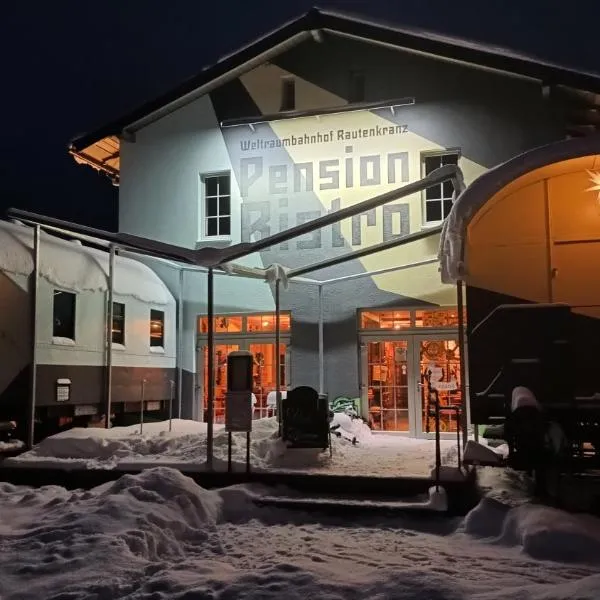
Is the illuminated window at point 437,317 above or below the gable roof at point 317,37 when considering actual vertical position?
below

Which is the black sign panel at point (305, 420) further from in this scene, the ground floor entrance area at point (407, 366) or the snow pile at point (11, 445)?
the ground floor entrance area at point (407, 366)

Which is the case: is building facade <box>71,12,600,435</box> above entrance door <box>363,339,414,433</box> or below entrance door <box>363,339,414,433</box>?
above

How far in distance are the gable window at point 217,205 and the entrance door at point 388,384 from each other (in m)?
4.35

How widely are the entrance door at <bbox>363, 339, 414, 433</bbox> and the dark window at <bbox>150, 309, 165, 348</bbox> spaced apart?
452 centimetres

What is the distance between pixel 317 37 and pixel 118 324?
7.65m

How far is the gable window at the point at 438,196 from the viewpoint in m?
14.6

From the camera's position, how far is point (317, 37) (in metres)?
15.4

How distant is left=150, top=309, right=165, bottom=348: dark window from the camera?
15.1 meters

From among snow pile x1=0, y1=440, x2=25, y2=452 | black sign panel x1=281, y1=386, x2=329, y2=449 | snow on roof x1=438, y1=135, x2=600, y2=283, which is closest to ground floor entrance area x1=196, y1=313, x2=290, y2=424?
snow pile x1=0, y1=440, x2=25, y2=452

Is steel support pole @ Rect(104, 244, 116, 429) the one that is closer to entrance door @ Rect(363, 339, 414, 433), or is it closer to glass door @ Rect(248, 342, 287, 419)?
glass door @ Rect(248, 342, 287, 419)

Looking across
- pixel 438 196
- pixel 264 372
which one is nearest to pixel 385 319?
pixel 438 196

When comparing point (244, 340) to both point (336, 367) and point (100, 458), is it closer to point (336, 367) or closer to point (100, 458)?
point (336, 367)

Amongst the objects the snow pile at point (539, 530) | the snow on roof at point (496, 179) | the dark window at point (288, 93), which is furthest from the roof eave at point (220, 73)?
the snow pile at point (539, 530)

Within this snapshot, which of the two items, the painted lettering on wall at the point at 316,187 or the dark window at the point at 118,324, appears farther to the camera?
the painted lettering on wall at the point at 316,187
